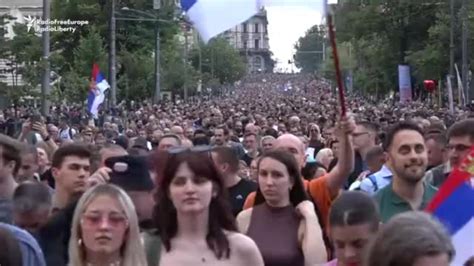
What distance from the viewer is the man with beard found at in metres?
7.09

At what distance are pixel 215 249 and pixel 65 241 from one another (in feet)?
3.52

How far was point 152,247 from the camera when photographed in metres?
5.90

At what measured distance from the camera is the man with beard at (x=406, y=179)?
7.09 m

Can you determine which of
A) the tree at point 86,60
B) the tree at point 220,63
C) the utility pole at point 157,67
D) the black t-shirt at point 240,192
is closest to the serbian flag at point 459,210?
the black t-shirt at point 240,192

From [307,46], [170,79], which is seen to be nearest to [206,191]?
[170,79]

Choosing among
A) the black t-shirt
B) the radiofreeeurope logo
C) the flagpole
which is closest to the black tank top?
the flagpole

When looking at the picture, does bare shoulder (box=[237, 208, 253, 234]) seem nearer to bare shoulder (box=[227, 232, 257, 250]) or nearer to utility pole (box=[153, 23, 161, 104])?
bare shoulder (box=[227, 232, 257, 250])

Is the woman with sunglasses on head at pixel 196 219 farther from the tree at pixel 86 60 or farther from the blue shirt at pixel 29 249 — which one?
the tree at pixel 86 60

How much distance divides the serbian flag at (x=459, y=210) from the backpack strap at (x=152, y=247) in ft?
4.38

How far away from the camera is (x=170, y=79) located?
2776 inches

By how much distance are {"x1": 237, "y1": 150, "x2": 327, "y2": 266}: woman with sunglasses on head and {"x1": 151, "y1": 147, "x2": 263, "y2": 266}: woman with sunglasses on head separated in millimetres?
804

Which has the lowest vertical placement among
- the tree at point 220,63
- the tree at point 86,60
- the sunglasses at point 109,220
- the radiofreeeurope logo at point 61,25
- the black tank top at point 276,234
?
the black tank top at point 276,234

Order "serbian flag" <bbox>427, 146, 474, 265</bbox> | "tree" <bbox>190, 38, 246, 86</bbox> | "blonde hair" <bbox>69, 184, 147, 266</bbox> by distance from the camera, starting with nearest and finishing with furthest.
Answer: "serbian flag" <bbox>427, 146, 474, 265</bbox>, "blonde hair" <bbox>69, 184, 147, 266</bbox>, "tree" <bbox>190, 38, 246, 86</bbox>

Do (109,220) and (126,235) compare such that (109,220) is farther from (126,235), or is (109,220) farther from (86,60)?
(86,60)
